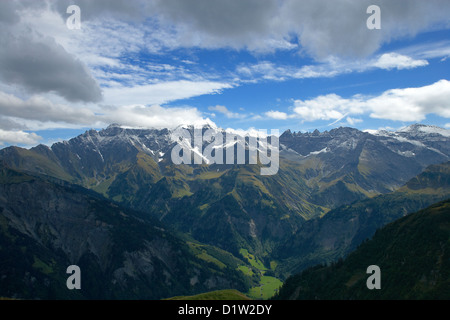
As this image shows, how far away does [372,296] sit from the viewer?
7470 inches
